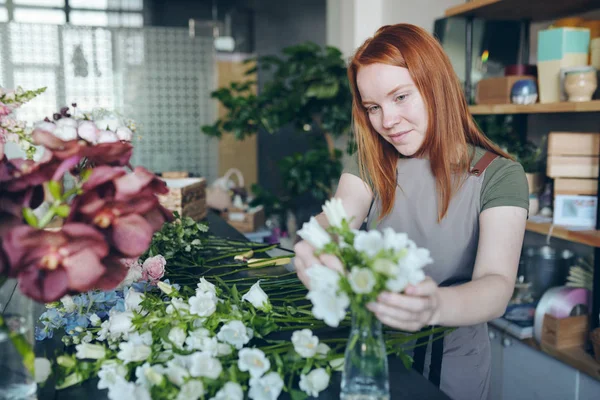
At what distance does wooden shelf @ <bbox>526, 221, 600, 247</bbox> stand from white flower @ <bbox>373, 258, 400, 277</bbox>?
62.0 inches

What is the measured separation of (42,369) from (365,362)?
435 millimetres

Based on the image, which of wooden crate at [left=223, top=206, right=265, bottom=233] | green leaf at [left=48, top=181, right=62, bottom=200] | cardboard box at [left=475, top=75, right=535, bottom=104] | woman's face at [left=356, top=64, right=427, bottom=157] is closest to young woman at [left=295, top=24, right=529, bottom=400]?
woman's face at [left=356, top=64, right=427, bottom=157]

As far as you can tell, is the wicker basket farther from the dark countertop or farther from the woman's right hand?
the woman's right hand

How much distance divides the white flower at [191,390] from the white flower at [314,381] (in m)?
0.14

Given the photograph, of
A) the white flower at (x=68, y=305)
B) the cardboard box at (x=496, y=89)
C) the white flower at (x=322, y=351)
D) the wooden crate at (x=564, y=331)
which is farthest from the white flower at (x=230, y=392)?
the cardboard box at (x=496, y=89)

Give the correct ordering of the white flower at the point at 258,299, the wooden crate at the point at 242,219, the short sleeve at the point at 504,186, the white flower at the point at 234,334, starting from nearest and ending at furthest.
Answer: the white flower at the point at 234,334 → the white flower at the point at 258,299 → the short sleeve at the point at 504,186 → the wooden crate at the point at 242,219

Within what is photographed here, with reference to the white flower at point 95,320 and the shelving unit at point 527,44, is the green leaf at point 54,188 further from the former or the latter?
the shelving unit at point 527,44

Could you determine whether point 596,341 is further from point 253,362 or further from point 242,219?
point 242,219

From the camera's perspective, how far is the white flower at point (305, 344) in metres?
0.76

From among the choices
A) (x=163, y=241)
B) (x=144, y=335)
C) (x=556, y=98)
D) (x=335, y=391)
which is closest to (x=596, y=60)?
(x=556, y=98)

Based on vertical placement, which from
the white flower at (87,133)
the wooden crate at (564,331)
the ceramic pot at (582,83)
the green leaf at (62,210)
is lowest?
the wooden crate at (564,331)

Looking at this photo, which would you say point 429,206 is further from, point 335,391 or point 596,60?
point 596,60

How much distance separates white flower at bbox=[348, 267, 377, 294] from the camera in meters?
0.61

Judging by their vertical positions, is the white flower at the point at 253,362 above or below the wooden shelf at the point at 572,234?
above
